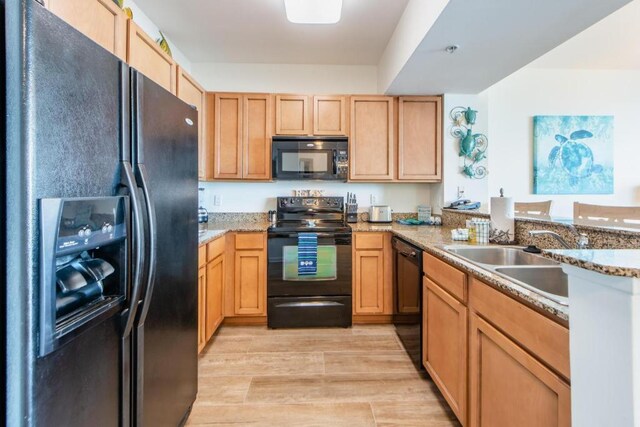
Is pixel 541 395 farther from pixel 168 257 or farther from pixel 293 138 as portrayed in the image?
pixel 293 138

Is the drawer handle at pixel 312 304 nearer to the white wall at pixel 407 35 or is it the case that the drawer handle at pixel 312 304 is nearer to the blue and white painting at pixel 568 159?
the white wall at pixel 407 35

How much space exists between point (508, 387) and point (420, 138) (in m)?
2.43

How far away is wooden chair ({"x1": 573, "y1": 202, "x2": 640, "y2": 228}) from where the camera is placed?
169cm

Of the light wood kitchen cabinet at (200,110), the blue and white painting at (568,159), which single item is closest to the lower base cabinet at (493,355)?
the light wood kitchen cabinet at (200,110)

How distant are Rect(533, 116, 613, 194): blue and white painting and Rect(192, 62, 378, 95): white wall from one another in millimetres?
1938

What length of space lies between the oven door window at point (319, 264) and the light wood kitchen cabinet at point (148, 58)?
1564mm

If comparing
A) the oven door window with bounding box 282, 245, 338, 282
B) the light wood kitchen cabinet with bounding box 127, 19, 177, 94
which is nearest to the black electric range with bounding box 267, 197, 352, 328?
the oven door window with bounding box 282, 245, 338, 282

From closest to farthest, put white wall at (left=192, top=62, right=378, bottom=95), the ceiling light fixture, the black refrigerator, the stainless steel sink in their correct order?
the black refrigerator
the stainless steel sink
the ceiling light fixture
white wall at (left=192, top=62, right=378, bottom=95)

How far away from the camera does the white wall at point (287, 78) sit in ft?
10.7

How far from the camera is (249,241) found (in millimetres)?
2715

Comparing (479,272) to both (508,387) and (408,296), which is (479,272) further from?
(408,296)

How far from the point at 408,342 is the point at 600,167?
3054 millimetres

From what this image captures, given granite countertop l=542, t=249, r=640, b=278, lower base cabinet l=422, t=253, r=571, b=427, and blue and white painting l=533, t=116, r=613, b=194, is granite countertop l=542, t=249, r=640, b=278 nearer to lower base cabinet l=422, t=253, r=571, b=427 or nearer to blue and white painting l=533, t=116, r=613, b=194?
lower base cabinet l=422, t=253, r=571, b=427

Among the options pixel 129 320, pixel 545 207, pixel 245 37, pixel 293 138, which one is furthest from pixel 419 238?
pixel 245 37
